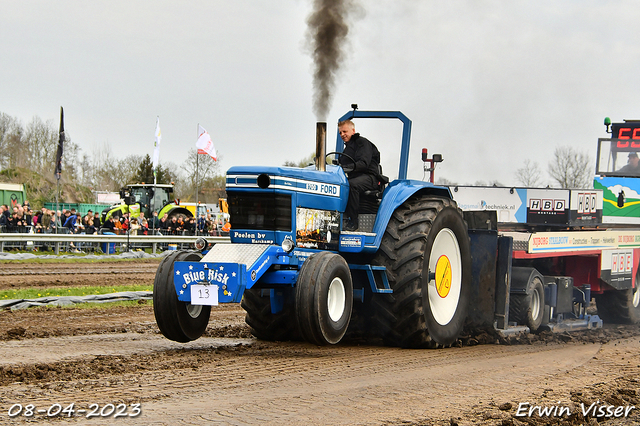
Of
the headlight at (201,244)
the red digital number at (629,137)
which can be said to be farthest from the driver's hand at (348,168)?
the red digital number at (629,137)

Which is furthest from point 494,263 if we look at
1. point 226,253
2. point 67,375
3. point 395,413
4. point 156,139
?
point 156,139

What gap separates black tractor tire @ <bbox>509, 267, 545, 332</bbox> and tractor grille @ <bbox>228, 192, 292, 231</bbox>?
3.92 m

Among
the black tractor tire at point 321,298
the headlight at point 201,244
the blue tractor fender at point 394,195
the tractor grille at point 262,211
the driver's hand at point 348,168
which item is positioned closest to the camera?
the black tractor tire at point 321,298

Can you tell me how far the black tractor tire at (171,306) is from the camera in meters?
6.73

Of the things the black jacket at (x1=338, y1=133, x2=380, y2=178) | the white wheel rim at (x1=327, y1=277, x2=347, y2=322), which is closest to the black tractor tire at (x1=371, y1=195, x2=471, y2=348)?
the black jacket at (x1=338, y1=133, x2=380, y2=178)

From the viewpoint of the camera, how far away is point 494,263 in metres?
8.91

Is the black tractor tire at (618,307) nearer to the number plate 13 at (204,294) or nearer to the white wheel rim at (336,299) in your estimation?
the white wheel rim at (336,299)

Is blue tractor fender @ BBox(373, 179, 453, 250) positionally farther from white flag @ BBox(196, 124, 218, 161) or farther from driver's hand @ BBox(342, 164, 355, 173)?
white flag @ BBox(196, 124, 218, 161)

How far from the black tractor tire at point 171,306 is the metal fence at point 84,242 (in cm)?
1579

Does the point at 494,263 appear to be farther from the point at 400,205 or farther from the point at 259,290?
the point at 259,290

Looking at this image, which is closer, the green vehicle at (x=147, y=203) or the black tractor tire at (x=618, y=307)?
the black tractor tire at (x=618, y=307)

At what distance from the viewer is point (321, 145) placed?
7.48 meters

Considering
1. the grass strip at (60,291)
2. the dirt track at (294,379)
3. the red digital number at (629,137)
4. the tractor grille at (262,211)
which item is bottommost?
the grass strip at (60,291)

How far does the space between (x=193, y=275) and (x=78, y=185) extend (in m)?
54.5
